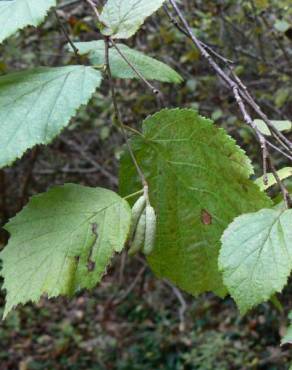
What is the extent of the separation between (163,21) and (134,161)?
306 centimetres

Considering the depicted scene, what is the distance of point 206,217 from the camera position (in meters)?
0.97

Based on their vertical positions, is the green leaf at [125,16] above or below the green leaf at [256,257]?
above

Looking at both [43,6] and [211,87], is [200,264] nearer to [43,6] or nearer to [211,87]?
[43,6]

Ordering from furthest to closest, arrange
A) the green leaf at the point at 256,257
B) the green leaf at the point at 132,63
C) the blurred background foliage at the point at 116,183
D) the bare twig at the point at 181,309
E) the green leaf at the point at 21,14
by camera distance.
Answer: the bare twig at the point at 181,309, the blurred background foliage at the point at 116,183, the green leaf at the point at 132,63, the green leaf at the point at 21,14, the green leaf at the point at 256,257

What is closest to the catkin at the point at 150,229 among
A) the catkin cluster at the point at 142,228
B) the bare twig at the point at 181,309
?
the catkin cluster at the point at 142,228

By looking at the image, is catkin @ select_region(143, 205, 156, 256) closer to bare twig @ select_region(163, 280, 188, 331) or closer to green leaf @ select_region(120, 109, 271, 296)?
green leaf @ select_region(120, 109, 271, 296)

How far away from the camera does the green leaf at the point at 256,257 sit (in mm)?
758

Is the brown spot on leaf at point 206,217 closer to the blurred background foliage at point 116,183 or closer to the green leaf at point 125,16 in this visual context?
the green leaf at point 125,16

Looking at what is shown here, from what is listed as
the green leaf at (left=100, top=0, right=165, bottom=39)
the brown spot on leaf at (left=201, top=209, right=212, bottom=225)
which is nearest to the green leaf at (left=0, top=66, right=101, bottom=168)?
the green leaf at (left=100, top=0, right=165, bottom=39)

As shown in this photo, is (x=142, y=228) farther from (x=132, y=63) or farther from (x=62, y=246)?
(x=132, y=63)

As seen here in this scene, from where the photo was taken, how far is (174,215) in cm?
99

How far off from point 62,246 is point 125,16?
35cm

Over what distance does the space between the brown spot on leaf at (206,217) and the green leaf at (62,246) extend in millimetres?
150

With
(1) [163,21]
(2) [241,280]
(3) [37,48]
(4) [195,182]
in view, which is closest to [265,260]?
(2) [241,280]
